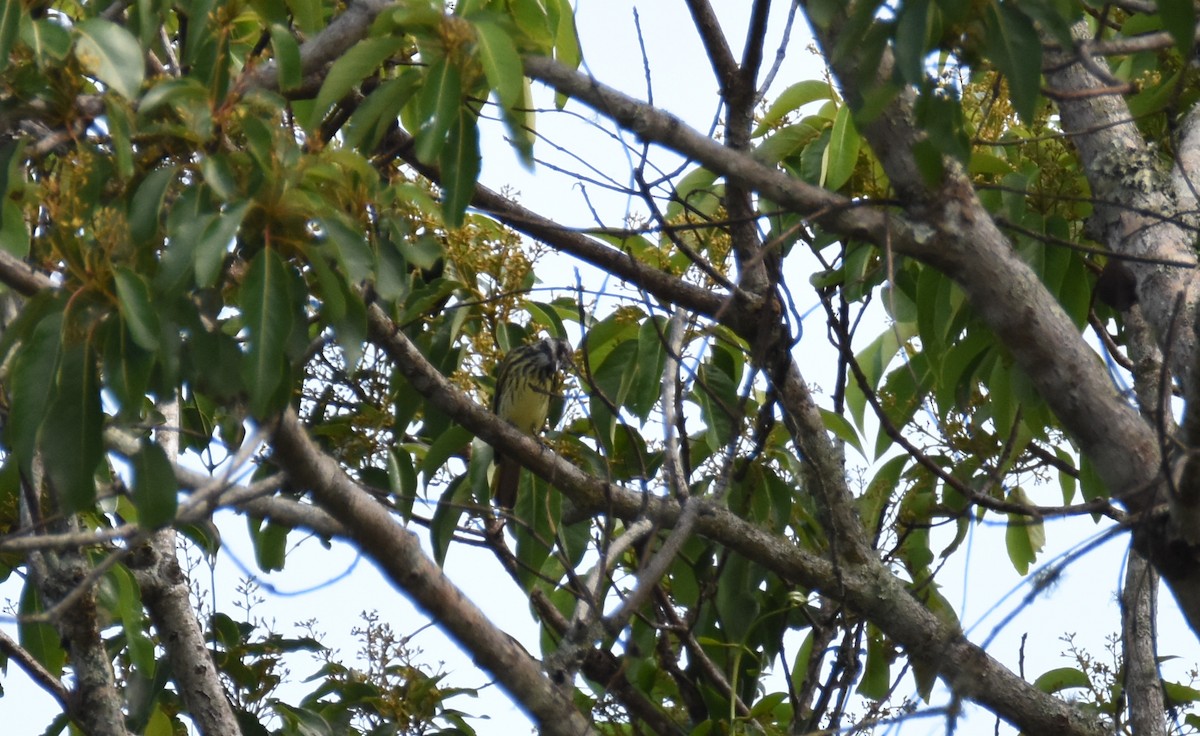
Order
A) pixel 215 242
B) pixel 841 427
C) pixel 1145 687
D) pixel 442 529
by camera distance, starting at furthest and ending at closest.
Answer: pixel 841 427 < pixel 442 529 < pixel 1145 687 < pixel 215 242

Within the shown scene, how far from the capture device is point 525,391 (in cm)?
629

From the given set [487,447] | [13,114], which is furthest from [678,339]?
[13,114]

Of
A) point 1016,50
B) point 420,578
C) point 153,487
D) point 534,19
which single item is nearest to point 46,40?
point 153,487

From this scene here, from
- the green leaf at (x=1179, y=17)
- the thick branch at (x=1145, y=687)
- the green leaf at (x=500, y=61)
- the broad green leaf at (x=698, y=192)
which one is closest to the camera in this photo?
the green leaf at (x=1179, y=17)

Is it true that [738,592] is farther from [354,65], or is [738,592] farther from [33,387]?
[33,387]

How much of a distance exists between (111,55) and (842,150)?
1.79 meters

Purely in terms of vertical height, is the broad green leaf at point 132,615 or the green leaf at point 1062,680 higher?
the broad green leaf at point 132,615

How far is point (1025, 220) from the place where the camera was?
3242mm

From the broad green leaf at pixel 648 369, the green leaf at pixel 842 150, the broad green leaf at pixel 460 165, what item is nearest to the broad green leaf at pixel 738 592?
the broad green leaf at pixel 648 369

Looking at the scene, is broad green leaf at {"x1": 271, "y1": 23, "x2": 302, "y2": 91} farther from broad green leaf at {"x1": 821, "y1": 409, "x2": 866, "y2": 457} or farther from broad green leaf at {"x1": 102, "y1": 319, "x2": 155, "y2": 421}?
broad green leaf at {"x1": 821, "y1": 409, "x2": 866, "y2": 457}

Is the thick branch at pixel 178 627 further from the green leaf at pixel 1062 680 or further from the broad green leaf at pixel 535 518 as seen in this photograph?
the green leaf at pixel 1062 680

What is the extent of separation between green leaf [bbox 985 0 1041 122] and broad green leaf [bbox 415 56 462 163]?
0.91 meters

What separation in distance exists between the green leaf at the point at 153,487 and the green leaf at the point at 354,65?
67 centimetres

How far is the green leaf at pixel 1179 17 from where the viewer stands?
1.84 m
